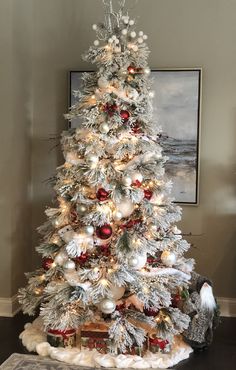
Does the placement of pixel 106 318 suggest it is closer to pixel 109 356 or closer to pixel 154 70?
pixel 109 356

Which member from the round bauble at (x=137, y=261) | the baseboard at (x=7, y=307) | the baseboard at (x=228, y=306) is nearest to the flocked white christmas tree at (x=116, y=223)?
the round bauble at (x=137, y=261)

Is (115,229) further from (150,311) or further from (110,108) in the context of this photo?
(110,108)

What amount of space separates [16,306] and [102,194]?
4.77 ft

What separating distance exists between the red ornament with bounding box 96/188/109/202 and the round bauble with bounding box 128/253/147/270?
423 mm

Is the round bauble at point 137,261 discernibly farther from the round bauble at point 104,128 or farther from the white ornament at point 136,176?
the round bauble at point 104,128

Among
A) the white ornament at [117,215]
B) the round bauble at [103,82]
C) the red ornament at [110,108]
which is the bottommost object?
the white ornament at [117,215]

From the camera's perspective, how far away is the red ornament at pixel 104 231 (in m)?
2.85


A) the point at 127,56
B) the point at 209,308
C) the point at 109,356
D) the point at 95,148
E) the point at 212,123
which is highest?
the point at 127,56

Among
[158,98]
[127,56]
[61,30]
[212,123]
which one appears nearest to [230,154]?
[212,123]

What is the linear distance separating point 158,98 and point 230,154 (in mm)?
758

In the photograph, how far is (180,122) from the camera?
3.63m

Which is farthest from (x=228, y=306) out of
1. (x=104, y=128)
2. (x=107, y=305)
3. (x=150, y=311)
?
(x=104, y=128)

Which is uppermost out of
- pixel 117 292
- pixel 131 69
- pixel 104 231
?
pixel 131 69

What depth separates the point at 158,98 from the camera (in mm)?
3646
